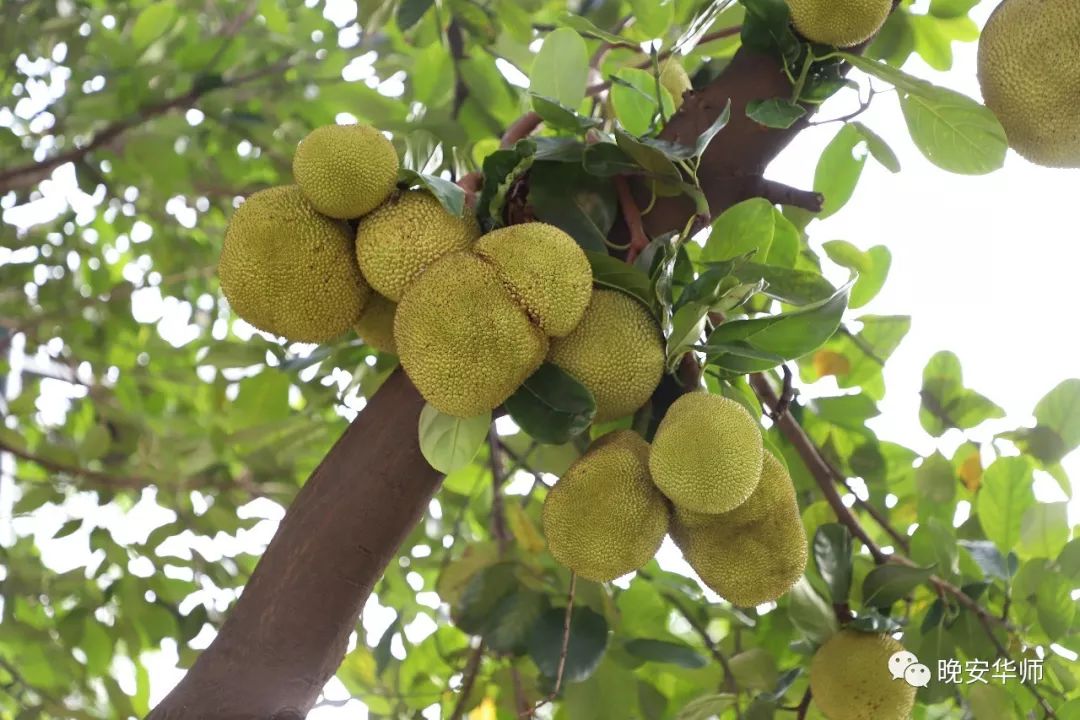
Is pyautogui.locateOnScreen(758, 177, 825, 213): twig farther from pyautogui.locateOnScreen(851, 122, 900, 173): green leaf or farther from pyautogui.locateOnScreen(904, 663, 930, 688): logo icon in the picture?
pyautogui.locateOnScreen(904, 663, 930, 688): logo icon

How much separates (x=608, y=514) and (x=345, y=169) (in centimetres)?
34

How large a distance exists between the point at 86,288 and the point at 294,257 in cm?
158

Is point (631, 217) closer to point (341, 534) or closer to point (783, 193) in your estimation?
point (783, 193)

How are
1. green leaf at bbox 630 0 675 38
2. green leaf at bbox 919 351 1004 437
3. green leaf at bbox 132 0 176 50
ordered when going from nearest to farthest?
1. green leaf at bbox 630 0 675 38
2. green leaf at bbox 919 351 1004 437
3. green leaf at bbox 132 0 176 50

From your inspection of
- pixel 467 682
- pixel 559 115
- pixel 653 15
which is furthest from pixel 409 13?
pixel 467 682

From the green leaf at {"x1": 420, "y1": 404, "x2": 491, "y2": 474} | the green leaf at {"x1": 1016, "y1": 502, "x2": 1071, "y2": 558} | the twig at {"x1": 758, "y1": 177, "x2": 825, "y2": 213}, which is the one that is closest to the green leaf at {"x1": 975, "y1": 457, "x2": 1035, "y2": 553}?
the green leaf at {"x1": 1016, "y1": 502, "x2": 1071, "y2": 558}

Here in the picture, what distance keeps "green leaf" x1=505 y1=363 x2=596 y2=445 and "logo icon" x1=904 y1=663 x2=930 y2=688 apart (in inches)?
19.2

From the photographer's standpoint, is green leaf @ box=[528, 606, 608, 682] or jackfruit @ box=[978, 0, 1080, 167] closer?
jackfruit @ box=[978, 0, 1080, 167]

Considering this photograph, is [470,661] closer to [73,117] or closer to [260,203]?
[260,203]

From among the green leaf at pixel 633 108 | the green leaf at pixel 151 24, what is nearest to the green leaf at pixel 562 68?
the green leaf at pixel 633 108

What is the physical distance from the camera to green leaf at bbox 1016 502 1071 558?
A: 109 centimetres

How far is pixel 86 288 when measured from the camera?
209 cm

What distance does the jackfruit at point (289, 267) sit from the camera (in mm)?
748

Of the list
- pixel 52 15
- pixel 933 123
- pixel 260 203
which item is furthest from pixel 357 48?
pixel 933 123
